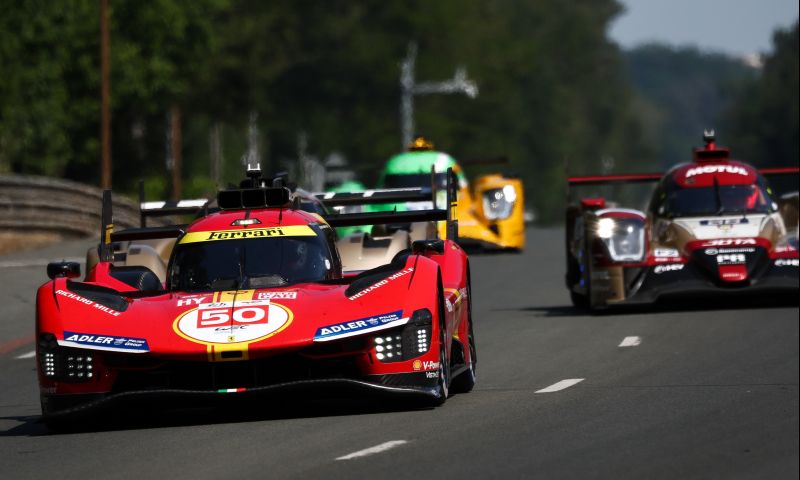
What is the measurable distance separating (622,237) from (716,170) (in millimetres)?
1623

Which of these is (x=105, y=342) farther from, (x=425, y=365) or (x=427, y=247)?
(x=427, y=247)

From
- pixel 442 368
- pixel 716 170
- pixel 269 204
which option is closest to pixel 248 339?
pixel 442 368

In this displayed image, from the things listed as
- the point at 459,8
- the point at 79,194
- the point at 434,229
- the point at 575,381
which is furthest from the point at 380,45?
the point at 575,381

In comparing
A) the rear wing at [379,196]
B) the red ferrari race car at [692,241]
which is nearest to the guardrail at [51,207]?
the red ferrari race car at [692,241]

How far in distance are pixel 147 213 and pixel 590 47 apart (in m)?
120

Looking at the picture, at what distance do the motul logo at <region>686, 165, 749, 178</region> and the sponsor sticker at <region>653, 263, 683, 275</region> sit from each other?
159 cm

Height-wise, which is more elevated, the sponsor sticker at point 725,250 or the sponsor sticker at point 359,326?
the sponsor sticker at point 359,326

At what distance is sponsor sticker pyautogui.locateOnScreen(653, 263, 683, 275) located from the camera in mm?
19922

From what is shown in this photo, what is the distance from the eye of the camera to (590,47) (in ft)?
444

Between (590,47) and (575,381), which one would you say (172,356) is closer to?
(575,381)

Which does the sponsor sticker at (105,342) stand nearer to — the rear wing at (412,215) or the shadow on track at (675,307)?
the rear wing at (412,215)

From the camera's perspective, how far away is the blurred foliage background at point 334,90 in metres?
54.1

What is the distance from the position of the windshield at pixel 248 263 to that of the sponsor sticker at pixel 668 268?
7.18 m

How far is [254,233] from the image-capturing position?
13.4m
